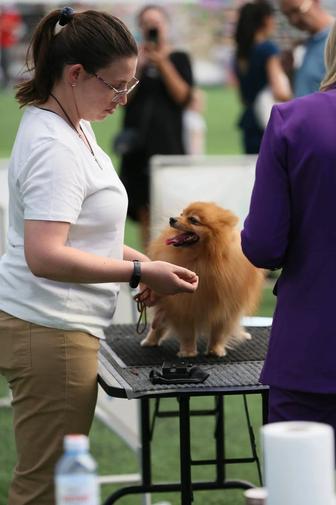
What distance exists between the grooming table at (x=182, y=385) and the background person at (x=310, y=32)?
2453mm

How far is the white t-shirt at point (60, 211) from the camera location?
2602 mm

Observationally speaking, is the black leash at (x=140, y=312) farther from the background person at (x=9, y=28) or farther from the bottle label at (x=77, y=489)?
the background person at (x=9, y=28)

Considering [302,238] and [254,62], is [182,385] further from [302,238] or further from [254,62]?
[254,62]

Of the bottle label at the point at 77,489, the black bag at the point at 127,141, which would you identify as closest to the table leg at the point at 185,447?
the bottle label at the point at 77,489

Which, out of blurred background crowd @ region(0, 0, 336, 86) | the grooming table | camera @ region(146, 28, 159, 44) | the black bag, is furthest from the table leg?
blurred background crowd @ region(0, 0, 336, 86)

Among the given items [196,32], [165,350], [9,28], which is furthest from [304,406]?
[196,32]

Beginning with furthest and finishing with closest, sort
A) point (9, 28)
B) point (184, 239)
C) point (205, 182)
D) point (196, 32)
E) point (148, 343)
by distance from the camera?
point (196, 32) → point (9, 28) → point (205, 182) → point (148, 343) → point (184, 239)

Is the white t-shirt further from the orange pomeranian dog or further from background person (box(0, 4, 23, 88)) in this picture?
background person (box(0, 4, 23, 88))

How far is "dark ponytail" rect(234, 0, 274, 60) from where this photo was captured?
7805 millimetres

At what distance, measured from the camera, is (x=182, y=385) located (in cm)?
282

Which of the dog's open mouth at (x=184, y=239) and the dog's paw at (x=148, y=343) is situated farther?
the dog's paw at (x=148, y=343)

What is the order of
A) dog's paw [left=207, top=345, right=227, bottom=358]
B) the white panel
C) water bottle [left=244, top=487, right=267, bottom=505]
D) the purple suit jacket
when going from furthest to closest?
the white panel < dog's paw [left=207, top=345, right=227, bottom=358] < the purple suit jacket < water bottle [left=244, top=487, right=267, bottom=505]

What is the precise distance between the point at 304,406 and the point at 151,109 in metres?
5.56

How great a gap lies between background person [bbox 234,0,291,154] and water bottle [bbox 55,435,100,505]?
599 centimetres
